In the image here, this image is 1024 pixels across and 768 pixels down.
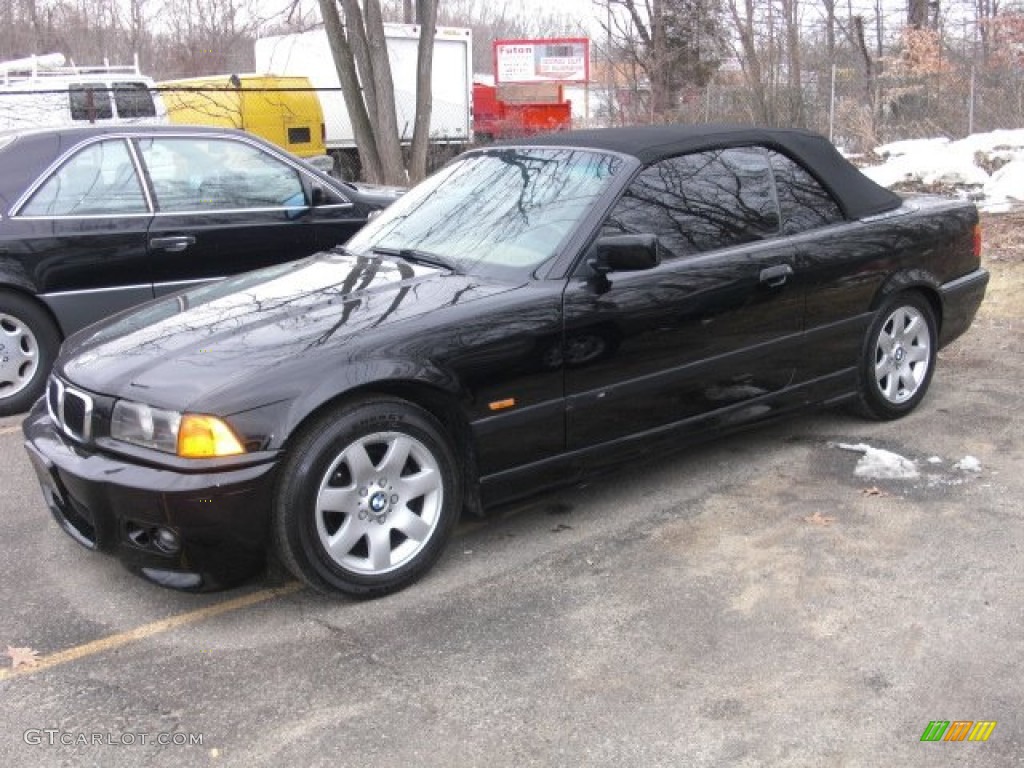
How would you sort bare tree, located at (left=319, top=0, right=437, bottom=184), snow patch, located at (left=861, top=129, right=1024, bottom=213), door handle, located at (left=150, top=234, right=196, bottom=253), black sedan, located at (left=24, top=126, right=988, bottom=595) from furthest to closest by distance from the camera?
bare tree, located at (left=319, top=0, right=437, bottom=184), snow patch, located at (left=861, top=129, right=1024, bottom=213), door handle, located at (left=150, top=234, right=196, bottom=253), black sedan, located at (left=24, top=126, right=988, bottom=595)

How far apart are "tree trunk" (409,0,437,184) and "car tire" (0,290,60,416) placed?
9020mm

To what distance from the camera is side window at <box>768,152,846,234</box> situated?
4730mm

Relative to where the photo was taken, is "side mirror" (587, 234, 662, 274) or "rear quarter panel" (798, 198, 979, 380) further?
"rear quarter panel" (798, 198, 979, 380)

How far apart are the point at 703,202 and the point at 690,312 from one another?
565 mm

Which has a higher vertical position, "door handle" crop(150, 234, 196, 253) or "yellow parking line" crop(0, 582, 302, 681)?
"door handle" crop(150, 234, 196, 253)

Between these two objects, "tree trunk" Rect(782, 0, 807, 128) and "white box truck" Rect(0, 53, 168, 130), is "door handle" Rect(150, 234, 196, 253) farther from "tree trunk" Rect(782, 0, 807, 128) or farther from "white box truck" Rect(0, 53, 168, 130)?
"tree trunk" Rect(782, 0, 807, 128)

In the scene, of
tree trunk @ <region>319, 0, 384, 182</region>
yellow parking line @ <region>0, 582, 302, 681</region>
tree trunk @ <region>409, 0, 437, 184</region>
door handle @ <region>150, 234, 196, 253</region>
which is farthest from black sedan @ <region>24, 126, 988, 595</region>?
tree trunk @ <region>409, 0, 437, 184</region>

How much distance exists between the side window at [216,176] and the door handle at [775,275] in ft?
11.9

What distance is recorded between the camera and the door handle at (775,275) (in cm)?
447

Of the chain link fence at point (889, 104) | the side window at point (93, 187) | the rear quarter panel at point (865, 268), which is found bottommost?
the rear quarter panel at point (865, 268)

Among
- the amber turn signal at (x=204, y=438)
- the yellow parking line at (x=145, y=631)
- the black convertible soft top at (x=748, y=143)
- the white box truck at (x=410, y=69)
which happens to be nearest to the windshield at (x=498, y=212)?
the black convertible soft top at (x=748, y=143)

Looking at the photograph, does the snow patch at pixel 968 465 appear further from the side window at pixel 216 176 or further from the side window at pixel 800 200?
the side window at pixel 216 176

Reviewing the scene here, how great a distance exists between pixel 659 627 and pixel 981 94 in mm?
15720

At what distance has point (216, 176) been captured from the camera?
6672 mm
